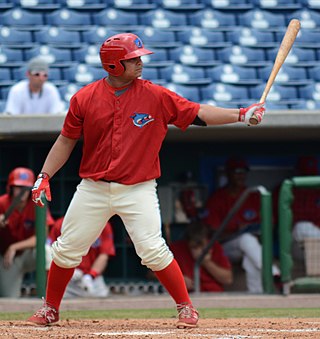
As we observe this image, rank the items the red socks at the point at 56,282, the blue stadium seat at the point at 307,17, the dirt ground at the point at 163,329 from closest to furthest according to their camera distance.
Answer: the dirt ground at the point at 163,329
the red socks at the point at 56,282
the blue stadium seat at the point at 307,17

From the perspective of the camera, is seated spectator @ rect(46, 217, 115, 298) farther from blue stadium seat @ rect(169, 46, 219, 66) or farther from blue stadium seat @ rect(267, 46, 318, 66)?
blue stadium seat @ rect(267, 46, 318, 66)

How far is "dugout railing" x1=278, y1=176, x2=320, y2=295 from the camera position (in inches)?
352

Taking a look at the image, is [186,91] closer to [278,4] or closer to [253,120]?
[278,4]

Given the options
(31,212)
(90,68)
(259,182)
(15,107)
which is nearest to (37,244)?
(31,212)

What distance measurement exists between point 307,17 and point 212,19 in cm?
101

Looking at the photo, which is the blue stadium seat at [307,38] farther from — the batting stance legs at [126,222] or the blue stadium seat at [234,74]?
the batting stance legs at [126,222]

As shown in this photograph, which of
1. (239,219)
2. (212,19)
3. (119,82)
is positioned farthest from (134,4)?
(119,82)

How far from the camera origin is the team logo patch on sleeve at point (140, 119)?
5.66 m

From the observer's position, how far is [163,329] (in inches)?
219

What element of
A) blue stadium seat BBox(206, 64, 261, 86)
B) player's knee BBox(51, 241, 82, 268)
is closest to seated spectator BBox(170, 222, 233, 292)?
blue stadium seat BBox(206, 64, 261, 86)

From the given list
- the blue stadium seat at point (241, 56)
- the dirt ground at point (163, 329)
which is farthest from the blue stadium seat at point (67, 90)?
the dirt ground at point (163, 329)

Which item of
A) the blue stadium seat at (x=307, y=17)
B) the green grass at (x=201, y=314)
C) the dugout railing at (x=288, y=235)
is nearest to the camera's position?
the green grass at (x=201, y=314)

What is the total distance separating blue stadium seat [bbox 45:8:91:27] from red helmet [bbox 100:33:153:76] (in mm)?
4958

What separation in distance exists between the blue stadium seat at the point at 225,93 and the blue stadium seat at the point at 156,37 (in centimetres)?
62
